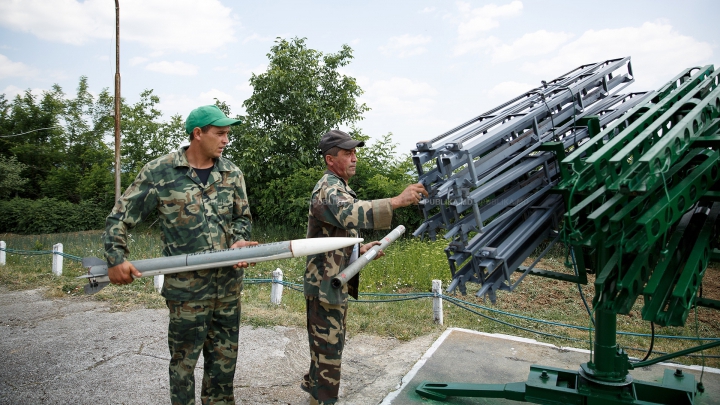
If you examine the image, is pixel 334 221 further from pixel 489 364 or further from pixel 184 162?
pixel 489 364

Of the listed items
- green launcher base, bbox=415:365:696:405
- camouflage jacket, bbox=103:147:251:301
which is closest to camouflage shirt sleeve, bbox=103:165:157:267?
camouflage jacket, bbox=103:147:251:301

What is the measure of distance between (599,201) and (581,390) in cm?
160

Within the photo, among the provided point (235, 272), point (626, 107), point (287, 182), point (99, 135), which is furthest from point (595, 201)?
point (99, 135)

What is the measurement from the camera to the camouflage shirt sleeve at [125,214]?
11.5ft

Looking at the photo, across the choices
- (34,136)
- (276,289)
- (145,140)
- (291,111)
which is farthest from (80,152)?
(276,289)

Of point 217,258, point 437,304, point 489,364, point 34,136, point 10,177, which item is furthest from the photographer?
point 34,136

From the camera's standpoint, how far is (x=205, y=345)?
3936mm

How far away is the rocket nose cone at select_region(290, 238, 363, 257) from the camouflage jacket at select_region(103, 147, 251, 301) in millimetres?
569

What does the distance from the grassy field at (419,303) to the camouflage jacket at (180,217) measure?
3182 millimetres

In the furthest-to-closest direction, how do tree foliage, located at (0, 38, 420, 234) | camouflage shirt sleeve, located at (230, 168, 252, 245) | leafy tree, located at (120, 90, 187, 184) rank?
leafy tree, located at (120, 90, 187, 184), tree foliage, located at (0, 38, 420, 234), camouflage shirt sleeve, located at (230, 168, 252, 245)

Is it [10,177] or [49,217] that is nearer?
[49,217]

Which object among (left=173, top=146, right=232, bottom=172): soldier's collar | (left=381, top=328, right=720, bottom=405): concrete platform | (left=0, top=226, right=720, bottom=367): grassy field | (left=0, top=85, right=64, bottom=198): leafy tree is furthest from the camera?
(left=0, top=85, right=64, bottom=198): leafy tree

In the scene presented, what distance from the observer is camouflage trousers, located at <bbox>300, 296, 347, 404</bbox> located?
159 inches

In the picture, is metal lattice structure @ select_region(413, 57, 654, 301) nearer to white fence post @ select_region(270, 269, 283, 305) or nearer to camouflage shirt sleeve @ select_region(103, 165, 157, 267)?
camouflage shirt sleeve @ select_region(103, 165, 157, 267)
